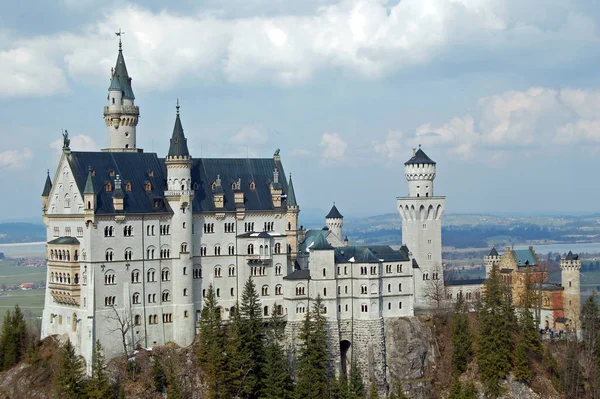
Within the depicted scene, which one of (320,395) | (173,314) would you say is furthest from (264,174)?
(320,395)

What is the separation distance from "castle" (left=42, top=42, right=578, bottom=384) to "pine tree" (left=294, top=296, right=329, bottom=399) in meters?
4.15

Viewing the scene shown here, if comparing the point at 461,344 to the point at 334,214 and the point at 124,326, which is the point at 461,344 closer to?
the point at 334,214

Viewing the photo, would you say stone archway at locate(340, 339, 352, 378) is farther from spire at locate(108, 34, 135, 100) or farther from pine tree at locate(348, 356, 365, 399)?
spire at locate(108, 34, 135, 100)

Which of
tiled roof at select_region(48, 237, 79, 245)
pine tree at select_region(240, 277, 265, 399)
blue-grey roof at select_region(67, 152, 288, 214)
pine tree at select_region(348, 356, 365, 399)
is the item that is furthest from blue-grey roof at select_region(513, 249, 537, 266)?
tiled roof at select_region(48, 237, 79, 245)

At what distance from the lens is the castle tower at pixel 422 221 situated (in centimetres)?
10812

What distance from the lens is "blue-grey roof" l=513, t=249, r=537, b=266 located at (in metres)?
113

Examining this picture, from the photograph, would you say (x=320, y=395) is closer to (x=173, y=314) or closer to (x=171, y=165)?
(x=173, y=314)

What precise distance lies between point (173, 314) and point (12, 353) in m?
16.7

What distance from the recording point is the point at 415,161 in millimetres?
109000

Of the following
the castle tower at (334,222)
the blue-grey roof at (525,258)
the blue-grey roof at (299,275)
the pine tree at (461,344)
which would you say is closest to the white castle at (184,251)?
the blue-grey roof at (299,275)

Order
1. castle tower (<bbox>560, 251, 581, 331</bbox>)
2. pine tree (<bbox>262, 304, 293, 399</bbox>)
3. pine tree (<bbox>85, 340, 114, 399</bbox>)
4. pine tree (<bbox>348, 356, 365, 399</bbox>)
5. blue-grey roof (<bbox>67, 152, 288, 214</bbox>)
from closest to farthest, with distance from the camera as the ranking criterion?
pine tree (<bbox>85, 340, 114, 399</bbox>), pine tree (<bbox>262, 304, 293, 399</bbox>), pine tree (<bbox>348, 356, 365, 399</bbox>), blue-grey roof (<bbox>67, 152, 288, 214</bbox>), castle tower (<bbox>560, 251, 581, 331</bbox>)

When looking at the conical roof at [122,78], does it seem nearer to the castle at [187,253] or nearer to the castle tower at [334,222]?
the castle at [187,253]

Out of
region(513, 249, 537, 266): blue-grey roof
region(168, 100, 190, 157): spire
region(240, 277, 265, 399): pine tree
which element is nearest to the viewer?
region(240, 277, 265, 399): pine tree

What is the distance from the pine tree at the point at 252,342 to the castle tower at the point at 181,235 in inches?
220
